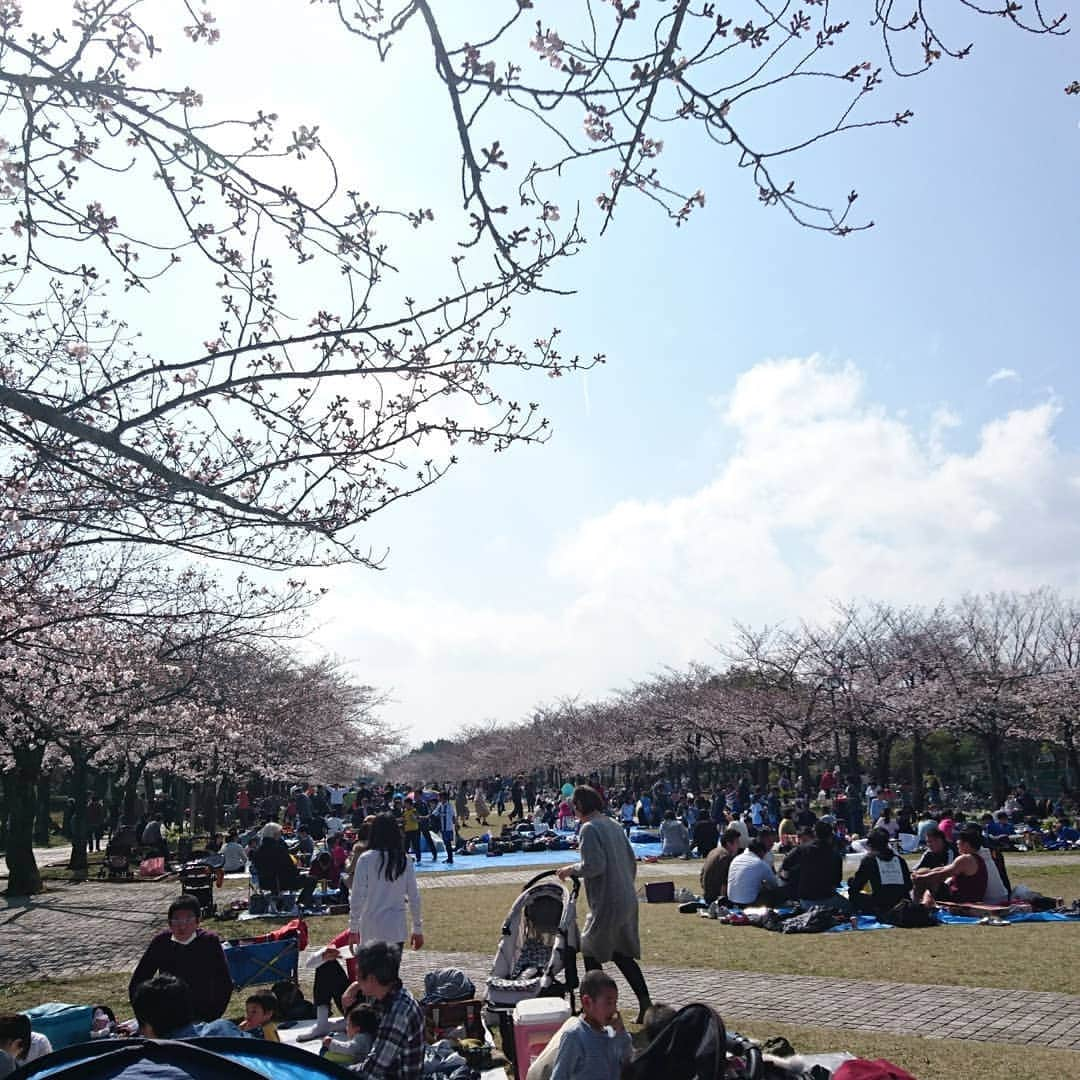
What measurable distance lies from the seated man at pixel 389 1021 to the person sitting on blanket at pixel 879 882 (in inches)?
317

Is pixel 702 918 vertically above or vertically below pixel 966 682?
below

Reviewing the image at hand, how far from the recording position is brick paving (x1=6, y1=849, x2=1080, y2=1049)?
260 inches

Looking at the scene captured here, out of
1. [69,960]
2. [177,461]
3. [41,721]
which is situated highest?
[177,461]

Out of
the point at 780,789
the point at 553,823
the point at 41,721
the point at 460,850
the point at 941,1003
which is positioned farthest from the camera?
the point at 780,789

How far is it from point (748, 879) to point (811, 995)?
465 centimetres

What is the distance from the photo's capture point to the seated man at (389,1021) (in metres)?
4.87

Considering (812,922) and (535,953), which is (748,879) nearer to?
(812,922)

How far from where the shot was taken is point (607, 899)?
23.2ft

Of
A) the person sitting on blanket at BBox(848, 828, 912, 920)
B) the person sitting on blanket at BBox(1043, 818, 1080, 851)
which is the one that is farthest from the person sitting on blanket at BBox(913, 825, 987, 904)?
the person sitting on blanket at BBox(1043, 818, 1080, 851)

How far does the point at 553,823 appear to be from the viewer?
28906 millimetres

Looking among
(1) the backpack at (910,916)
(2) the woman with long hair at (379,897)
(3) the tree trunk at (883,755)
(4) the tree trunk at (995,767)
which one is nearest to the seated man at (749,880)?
(1) the backpack at (910,916)

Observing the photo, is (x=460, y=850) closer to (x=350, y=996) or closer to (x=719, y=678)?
(x=350, y=996)

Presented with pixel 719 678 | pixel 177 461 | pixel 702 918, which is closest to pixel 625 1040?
pixel 177 461

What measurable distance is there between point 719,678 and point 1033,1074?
43.2 meters
